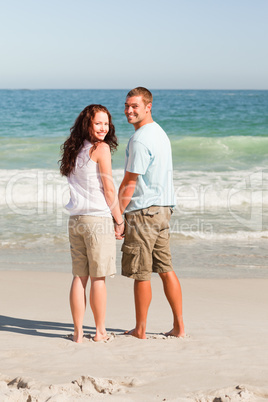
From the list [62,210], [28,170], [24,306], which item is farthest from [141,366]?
[28,170]

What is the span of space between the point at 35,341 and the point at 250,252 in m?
3.70

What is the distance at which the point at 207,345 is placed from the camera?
3307 millimetres

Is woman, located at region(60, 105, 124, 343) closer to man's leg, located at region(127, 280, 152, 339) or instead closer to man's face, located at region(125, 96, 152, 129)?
man's face, located at region(125, 96, 152, 129)

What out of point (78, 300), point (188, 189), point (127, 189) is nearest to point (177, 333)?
point (78, 300)

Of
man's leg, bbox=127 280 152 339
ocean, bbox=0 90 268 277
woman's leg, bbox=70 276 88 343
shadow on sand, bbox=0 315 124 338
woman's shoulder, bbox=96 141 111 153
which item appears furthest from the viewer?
ocean, bbox=0 90 268 277

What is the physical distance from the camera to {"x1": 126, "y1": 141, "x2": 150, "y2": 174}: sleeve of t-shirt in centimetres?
324

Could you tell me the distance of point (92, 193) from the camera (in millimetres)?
3217

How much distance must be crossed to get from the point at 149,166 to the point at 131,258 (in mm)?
640

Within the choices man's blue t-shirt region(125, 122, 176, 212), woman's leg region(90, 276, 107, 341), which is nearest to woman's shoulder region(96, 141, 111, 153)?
man's blue t-shirt region(125, 122, 176, 212)

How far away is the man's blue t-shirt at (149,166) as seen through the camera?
3.25 metres

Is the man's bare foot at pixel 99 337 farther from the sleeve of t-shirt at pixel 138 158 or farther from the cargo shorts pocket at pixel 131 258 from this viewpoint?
the sleeve of t-shirt at pixel 138 158

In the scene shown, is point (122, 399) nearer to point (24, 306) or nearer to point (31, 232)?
point (24, 306)

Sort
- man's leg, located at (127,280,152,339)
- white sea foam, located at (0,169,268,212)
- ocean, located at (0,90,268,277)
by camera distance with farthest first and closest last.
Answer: white sea foam, located at (0,169,268,212) < ocean, located at (0,90,268,277) < man's leg, located at (127,280,152,339)

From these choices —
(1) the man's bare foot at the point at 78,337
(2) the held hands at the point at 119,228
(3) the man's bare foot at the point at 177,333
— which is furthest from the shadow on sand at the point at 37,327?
(2) the held hands at the point at 119,228
